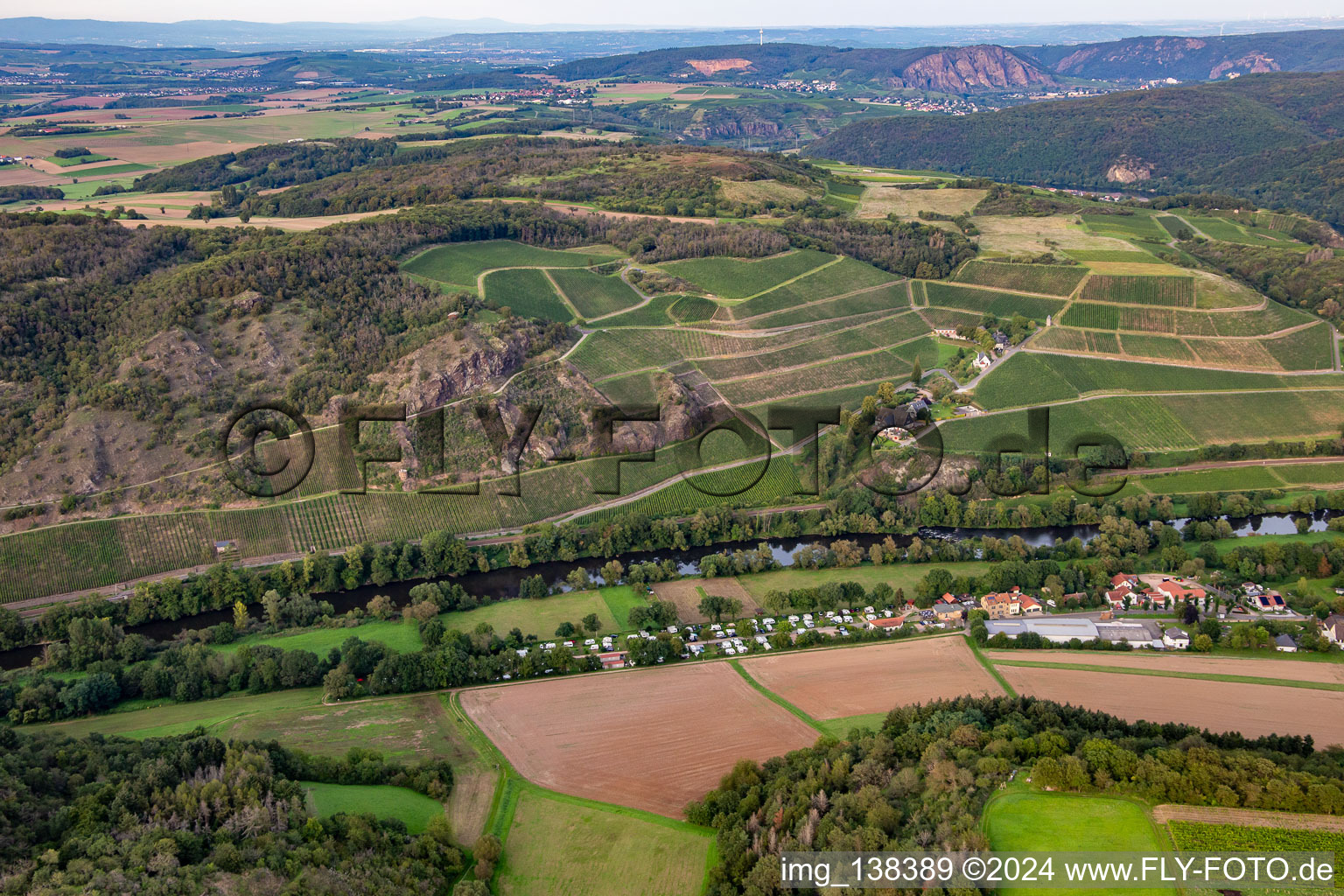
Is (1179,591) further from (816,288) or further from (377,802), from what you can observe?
(816,288)

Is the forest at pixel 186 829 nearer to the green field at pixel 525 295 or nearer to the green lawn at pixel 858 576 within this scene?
the green lawn at pixel 858 576

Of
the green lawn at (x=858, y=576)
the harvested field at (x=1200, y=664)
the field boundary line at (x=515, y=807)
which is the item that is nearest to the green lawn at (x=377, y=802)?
the field boundary line at (x=515, y=807)

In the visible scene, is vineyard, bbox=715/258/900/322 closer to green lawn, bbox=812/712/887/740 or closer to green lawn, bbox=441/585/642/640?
green lawn, bbox=441/585/642/640

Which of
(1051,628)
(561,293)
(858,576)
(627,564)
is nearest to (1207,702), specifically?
(1051,628)

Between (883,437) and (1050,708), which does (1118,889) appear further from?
(883,437)

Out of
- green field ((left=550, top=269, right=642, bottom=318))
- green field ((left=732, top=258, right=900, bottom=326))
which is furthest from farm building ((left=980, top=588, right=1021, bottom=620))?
green field ((left=550, top=269, right=642, bottom=318))

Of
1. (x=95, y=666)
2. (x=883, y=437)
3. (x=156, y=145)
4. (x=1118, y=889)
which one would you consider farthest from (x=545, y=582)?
(x=156, y=145)
